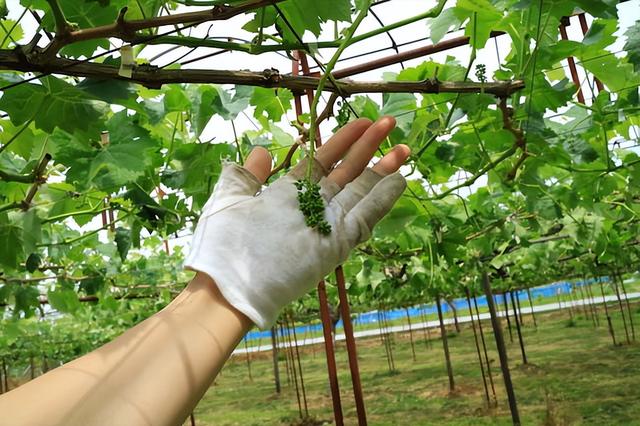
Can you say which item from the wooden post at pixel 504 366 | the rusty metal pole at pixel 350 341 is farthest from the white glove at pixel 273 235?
the wooden post at pixel 504 366

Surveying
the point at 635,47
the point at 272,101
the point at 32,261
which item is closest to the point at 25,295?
the point at 32,261

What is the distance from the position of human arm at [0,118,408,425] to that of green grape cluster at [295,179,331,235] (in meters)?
0.15

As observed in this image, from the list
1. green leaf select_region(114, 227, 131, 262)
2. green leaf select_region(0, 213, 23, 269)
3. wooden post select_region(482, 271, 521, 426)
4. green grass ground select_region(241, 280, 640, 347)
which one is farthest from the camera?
green grass ground select_region(241, 280, 640, 347)

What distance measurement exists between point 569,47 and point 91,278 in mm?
2691

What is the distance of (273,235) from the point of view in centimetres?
88

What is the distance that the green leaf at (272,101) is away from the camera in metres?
1.58

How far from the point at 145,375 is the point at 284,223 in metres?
0.31

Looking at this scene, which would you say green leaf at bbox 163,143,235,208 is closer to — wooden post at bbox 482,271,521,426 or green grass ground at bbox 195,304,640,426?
wooden post at bbox 482,271,521,426

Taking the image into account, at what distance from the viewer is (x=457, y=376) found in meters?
9.27

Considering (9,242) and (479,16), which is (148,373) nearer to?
(479,16)

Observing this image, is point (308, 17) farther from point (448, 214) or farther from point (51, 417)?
point (448, 214)

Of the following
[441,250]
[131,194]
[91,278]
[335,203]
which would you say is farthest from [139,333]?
[91,278]

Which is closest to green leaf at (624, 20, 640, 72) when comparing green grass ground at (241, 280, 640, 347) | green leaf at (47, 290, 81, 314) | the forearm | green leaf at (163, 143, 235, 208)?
green leaf at (163, 143, 235, 208)

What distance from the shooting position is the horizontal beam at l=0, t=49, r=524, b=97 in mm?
783
